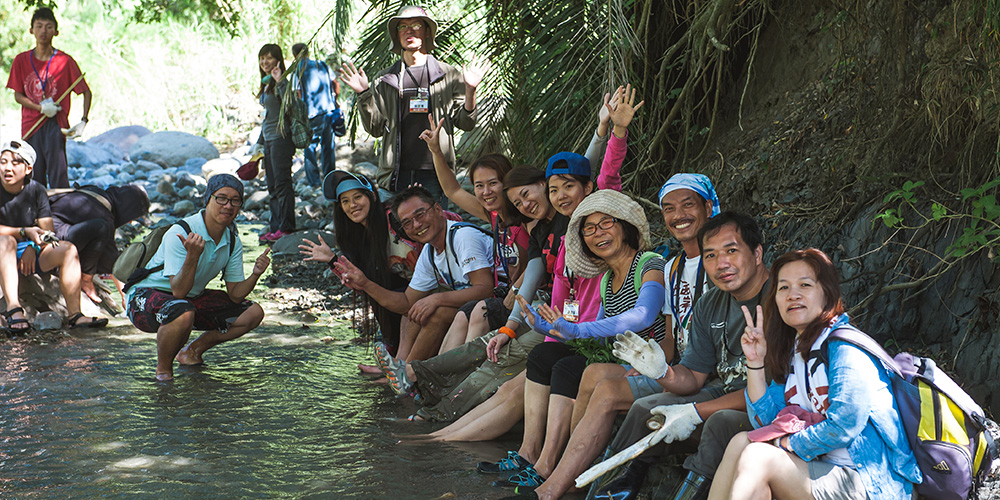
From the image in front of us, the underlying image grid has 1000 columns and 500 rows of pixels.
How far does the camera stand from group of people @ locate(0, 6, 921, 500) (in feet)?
9.20

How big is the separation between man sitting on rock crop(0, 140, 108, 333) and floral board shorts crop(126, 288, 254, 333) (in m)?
1.52

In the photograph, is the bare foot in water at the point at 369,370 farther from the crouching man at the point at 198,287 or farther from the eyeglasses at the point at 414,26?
the eyeglasses at the point at 414,26

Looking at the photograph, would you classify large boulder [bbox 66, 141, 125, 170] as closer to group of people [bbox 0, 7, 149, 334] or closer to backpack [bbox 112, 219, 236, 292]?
group of people [bbox 0, 7, 149, 334]

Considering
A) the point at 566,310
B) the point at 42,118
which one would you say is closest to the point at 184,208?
the point at 42,118

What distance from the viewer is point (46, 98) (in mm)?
8805

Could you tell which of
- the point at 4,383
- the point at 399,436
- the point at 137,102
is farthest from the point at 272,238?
the point at 137,102

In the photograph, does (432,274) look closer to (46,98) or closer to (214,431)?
(214,431)

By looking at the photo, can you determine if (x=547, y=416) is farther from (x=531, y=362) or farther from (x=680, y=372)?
(x=680, y=372)

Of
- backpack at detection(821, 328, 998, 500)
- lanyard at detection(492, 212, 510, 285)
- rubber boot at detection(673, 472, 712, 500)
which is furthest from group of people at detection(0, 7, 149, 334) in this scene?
backpack at detection(821, 328, 998, 500)

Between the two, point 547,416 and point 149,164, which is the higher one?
point 149,164

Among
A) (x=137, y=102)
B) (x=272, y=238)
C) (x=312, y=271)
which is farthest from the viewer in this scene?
(x=137, y=102)

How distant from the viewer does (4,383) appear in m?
5.56

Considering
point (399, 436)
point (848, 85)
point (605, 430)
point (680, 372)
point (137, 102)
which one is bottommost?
point (399, 436)

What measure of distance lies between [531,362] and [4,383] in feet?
11.5
